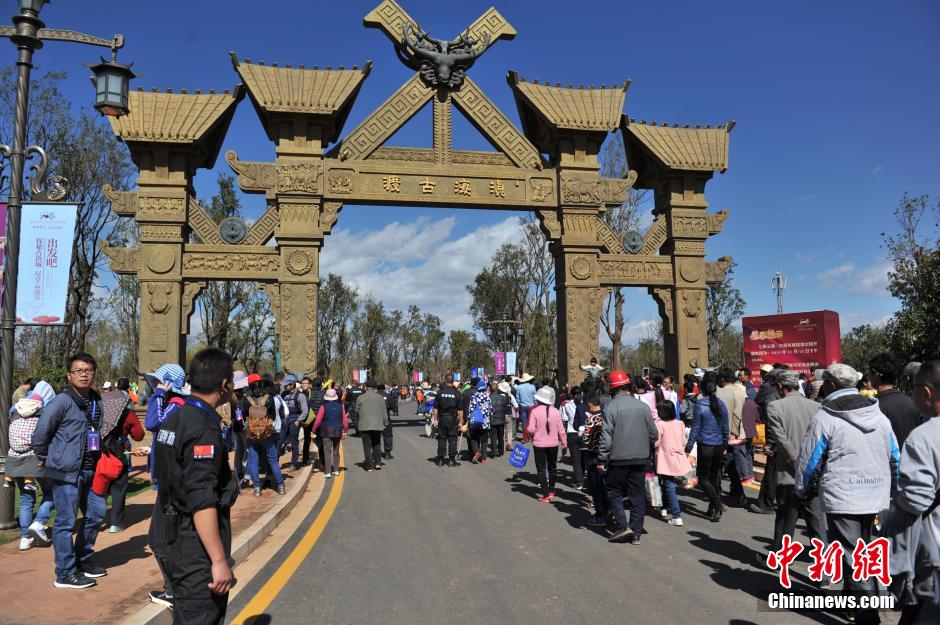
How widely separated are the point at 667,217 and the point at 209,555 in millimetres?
20378

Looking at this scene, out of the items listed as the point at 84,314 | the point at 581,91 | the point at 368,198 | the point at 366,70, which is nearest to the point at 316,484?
the point at 368,198

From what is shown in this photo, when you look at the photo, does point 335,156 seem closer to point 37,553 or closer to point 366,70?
point 366,70

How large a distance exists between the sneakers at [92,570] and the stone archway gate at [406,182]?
1282 cm

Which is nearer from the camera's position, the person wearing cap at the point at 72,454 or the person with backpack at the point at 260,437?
the person wearing cap at the point at 72,454

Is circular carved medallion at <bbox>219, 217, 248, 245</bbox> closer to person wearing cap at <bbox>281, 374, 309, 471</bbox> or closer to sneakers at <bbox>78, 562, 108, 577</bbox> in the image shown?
person wearing cap at <bbox>281, 374, 309, 471</bbox>

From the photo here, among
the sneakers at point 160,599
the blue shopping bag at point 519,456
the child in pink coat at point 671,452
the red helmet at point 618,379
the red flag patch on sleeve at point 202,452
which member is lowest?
the sneakers at point 160,599

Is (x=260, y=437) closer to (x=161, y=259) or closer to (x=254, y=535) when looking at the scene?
(x=254, y=535)

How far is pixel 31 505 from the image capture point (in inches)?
272

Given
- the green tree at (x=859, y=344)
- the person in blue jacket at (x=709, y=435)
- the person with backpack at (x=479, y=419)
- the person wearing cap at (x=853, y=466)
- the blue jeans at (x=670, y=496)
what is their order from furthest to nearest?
the green tree at (x=859, y=344), the person with backpack at (x=479, y=419), the person in blue jacket at (x=709, y=435), the blue jeans at (x=670, y=496), the person wearing cap at (x=853, y=466)

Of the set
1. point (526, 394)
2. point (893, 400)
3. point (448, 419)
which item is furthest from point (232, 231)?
point (893, 400)

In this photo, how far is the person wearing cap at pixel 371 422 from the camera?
1268cm

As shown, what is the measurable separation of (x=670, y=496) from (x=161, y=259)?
16104 millimetres

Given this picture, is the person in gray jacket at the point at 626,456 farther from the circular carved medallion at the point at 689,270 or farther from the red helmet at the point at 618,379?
the circular carved medallion at the point at 689,270

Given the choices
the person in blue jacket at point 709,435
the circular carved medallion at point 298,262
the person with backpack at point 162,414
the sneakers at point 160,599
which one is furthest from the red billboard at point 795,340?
the sneakers at point 160,599
